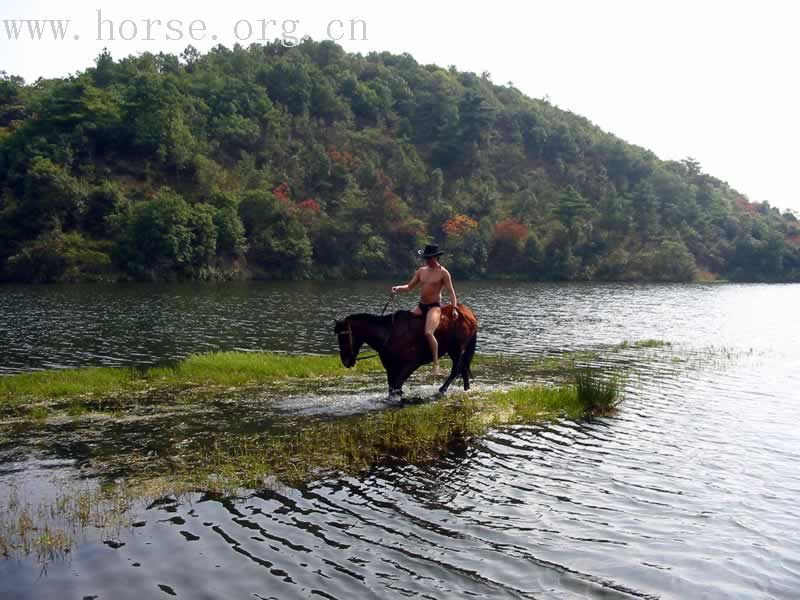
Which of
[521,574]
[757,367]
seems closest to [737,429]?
[521,574]

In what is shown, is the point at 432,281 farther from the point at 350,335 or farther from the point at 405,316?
the point at 350,335

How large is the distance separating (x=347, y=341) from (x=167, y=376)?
577cm

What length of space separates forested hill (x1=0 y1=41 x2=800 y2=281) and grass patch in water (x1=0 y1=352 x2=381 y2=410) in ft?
180

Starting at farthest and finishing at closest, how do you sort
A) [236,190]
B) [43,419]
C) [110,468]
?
[236,190] < [43,419] < [110,468]

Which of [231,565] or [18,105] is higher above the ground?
[18,105]

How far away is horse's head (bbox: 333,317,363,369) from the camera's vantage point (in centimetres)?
1592

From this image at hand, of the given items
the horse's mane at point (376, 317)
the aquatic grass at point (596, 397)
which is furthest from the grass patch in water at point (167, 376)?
the aquatic grass at point (596, 397)

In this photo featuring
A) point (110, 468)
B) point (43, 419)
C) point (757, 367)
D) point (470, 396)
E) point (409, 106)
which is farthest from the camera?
point (409, 106)

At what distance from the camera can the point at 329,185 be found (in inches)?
3971

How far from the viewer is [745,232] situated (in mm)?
118188

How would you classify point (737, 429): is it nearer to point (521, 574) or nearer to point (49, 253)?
point (521, 574)

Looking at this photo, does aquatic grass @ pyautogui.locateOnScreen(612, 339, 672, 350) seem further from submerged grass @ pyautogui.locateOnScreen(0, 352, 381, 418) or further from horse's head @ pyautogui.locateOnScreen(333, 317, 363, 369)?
horse's head @ pyautogui.locateOnScreen(333, 317, 363, 369)

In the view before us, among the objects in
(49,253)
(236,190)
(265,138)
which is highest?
(265,138)

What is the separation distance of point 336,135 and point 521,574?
11104 centimetres
